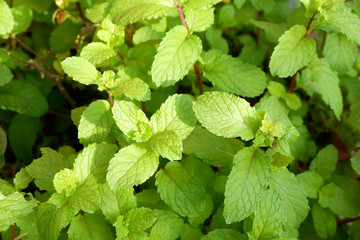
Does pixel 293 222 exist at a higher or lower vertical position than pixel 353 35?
lower

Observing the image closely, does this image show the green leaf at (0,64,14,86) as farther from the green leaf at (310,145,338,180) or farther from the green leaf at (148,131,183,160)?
the green leaf at (310,145,338,180)

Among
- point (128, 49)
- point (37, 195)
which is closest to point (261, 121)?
point (128, 49)

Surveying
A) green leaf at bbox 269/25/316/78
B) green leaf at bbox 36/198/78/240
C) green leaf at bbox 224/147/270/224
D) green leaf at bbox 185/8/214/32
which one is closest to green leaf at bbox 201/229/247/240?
green leaf at bbox 224/147/270/224

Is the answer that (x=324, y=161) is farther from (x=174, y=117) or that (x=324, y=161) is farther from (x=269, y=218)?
(x=174, y=117)

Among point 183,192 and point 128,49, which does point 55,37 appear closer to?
point 128,49

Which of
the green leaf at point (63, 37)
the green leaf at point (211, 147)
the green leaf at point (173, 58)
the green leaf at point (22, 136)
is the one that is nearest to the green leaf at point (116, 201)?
the green leaf at point (211, 147)

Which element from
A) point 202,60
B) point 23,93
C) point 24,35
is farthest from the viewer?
point 24,35
